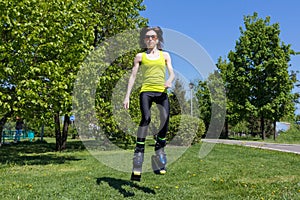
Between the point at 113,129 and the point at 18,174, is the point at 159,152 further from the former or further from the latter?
the point at 113,129

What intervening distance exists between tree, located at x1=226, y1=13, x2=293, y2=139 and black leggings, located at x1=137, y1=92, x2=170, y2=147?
36255 mm

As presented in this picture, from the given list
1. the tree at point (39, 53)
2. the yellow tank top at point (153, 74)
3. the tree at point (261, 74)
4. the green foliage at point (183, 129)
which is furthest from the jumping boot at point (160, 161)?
the tree at point (261, 74)

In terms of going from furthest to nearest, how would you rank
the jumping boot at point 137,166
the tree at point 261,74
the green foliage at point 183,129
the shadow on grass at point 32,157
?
A: the tree at point 261,74 → the green foliage at point 183,129 → the shadow on grass at point 32,157 → the jumping boot at point 137,166

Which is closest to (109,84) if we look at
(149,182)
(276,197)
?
(149,182)

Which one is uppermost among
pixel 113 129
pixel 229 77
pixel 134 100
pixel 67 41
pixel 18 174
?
pixel 229 77

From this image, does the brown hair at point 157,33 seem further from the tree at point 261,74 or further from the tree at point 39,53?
the tree at point 261,74

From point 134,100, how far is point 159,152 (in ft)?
36.0

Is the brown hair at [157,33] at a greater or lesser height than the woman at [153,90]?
greater


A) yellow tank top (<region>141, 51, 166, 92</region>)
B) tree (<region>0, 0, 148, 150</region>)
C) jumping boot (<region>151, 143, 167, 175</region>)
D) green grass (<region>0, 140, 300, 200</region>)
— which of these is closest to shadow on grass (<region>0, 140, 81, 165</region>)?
tree (<region>0, 0, 148, 150</region>)

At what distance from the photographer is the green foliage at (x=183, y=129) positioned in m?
23.8

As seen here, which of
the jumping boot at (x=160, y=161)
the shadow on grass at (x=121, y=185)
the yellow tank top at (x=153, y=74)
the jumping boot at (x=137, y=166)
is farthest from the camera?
the shadow on grass at (x=121, y=185)

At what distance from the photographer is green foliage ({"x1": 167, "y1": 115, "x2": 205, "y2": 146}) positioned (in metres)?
23.8

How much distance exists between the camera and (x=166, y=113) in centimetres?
568

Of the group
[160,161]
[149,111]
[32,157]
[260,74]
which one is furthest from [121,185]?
[260,74]
